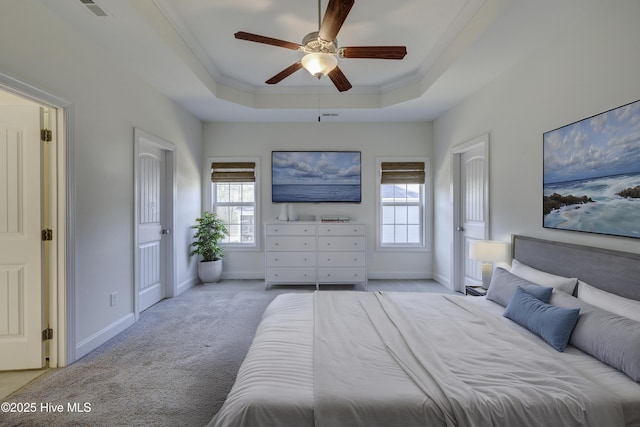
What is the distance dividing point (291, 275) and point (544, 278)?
3.22m

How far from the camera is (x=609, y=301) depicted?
179cm

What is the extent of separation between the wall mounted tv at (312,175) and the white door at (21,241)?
10.4 feet

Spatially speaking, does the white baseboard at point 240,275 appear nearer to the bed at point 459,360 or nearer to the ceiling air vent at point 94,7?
the bed at point 459,360

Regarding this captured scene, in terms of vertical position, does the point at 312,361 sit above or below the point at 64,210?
below

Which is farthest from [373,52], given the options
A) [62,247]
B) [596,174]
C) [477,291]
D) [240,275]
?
[240,275]

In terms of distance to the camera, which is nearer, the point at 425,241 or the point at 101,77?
the point at 101,77

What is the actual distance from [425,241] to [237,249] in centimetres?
326

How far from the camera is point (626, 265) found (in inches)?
73.1

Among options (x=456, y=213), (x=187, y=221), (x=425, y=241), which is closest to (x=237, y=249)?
(x=187, y=221)

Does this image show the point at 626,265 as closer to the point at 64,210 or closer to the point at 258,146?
the point at 64,210

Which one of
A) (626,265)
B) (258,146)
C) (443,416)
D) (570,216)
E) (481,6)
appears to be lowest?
(443,416)

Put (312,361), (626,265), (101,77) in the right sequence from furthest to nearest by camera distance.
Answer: (101,77)
(626,265)
(312,361)

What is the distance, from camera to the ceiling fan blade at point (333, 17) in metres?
1.75

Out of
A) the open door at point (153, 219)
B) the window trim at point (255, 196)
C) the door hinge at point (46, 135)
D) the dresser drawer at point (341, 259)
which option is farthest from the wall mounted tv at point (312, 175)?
the door hinge at point (46, 135)
